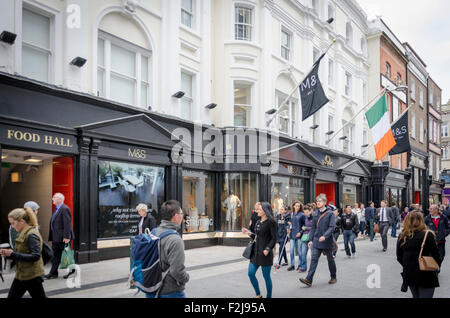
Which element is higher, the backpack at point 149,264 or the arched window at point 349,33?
the arched window at point 349,33

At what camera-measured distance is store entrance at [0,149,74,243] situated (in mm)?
11500

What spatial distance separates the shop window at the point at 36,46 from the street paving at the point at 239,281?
5049mm

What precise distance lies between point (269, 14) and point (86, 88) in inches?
376

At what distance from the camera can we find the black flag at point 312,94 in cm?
1535

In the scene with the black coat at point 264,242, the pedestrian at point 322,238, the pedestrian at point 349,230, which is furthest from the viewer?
the pedestrian at point 349,230

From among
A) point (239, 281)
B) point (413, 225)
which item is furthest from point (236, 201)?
point (413, 225)

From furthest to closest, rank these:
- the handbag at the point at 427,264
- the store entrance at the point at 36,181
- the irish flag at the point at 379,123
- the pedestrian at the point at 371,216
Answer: the irish flag at the point at 379,123, the pedestrian at the point at 371,216, the store entrance at the point at 36,181, the handbag at the point at 427,264

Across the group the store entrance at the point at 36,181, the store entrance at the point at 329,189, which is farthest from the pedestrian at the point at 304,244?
the store entrance at the point at 329,189

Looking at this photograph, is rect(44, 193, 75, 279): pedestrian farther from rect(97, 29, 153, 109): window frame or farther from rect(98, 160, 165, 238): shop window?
rect(97, 29, 153, 109): window frame

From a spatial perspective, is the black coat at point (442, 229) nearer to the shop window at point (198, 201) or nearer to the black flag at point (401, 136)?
the shop window at point (198, 201)

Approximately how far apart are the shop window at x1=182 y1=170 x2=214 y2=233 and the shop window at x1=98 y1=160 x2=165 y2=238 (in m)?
1.63

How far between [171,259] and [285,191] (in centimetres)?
1499

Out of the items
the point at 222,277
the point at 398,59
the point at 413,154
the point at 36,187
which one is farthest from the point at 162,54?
A: the point at 413,154

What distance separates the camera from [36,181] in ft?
42.4
